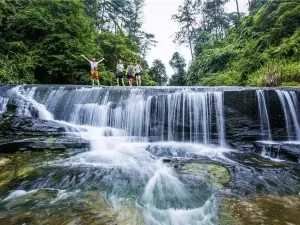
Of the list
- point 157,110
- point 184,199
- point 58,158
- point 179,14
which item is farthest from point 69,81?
point 179,14

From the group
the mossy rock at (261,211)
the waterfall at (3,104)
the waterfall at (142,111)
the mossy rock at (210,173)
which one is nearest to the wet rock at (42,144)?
the waterfall at (142,111)

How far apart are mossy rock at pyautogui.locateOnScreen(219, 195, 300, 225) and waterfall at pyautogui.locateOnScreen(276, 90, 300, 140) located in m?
4.16

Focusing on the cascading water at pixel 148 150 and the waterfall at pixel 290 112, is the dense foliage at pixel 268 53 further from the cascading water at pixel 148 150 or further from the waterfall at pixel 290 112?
the cascading water at pixel 148 150

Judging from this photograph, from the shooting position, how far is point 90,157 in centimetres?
596

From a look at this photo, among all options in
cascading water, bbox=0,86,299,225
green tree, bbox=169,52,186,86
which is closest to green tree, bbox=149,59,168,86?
green tree, bbox=169,52,186,86

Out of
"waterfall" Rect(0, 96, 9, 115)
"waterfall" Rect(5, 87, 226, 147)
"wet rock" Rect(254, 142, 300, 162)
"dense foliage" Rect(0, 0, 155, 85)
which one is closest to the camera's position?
"wet rock" Rect(254, 142, 300, 162)

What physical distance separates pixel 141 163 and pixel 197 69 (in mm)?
22939

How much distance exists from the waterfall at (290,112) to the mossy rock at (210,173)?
3.69 metres

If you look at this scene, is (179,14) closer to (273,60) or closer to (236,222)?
(273,60)

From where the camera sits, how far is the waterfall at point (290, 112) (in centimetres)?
749

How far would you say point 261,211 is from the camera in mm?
3418

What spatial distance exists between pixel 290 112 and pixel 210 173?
440 cm

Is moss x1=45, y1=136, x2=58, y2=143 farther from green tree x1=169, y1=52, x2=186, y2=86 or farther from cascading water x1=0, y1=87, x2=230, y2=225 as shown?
green tree x1=169, y1=52, x2=186, y2=86

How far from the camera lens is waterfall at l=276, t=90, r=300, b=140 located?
749 cm
